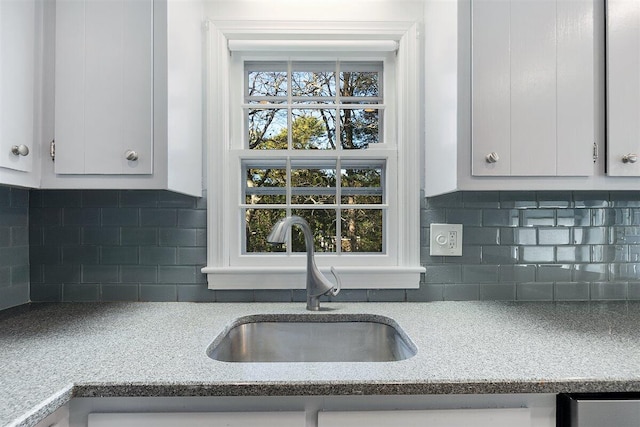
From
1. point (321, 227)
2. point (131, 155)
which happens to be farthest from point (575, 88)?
point (131, 155)

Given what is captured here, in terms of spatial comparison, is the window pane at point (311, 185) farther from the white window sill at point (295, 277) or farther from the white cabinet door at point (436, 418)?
the white cabinet door at point (436, 418)

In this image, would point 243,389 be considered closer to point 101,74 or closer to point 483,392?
point 483,392

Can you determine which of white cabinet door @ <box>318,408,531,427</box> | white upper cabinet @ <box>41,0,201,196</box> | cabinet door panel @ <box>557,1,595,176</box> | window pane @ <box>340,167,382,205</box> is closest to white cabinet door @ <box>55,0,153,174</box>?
white upper cabinet @ <box>41,0,201,196</box>

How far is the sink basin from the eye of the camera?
4.69 feet

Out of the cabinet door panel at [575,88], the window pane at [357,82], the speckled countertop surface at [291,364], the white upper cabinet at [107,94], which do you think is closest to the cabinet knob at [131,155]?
the white upper cabinet at [107,94]

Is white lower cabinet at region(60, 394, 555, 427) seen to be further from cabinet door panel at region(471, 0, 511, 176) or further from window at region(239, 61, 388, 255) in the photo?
window at region(239, 61, 388, 255)

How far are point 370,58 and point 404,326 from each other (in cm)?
112

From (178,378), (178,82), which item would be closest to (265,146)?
(178,82)

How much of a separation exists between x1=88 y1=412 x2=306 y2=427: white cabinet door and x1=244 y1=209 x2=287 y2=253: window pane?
89 cm

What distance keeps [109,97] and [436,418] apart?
1304mm

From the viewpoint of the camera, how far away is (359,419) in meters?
0.91

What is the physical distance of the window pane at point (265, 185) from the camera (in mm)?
1742

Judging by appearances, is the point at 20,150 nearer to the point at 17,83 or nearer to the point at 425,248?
the point at 17,83

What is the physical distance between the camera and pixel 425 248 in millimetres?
1639
